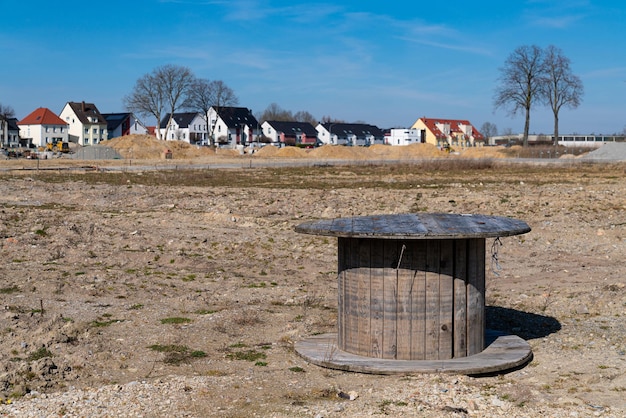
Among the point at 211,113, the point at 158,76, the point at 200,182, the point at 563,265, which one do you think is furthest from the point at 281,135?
the point at 563,265

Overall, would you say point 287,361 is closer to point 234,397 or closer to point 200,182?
point 234,397

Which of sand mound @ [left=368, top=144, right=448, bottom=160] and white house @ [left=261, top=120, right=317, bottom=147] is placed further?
white house @ [left=261, top=120, right=317, bottom=147]

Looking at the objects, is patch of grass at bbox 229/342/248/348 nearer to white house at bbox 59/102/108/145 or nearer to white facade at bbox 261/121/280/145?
white house at bbox 59/102/108/145

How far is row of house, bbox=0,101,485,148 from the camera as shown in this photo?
11350cm

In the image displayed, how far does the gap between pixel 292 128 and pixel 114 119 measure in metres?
31.3

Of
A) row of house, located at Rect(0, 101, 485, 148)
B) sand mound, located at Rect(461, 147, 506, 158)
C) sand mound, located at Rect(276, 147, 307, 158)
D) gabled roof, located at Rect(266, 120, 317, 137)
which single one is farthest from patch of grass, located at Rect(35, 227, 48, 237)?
gabled roof, located at Rect(266, 120, 317, 137)

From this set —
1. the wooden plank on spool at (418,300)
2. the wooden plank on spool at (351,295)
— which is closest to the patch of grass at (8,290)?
the wooden plank on spool at (351,295)

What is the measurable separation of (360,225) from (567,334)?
9.07 feet

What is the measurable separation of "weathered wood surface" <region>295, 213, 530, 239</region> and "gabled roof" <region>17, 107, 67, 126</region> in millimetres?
111654

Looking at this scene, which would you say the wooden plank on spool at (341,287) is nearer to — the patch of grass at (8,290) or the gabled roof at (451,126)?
the patch of grass at (8,290)

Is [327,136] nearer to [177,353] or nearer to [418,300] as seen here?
[177,353]

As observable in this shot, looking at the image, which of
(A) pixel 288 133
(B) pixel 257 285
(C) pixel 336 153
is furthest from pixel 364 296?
(A) pixel 288 133

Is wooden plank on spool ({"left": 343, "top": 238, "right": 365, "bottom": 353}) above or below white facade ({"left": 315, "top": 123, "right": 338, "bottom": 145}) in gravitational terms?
below

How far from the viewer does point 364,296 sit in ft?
23.9
